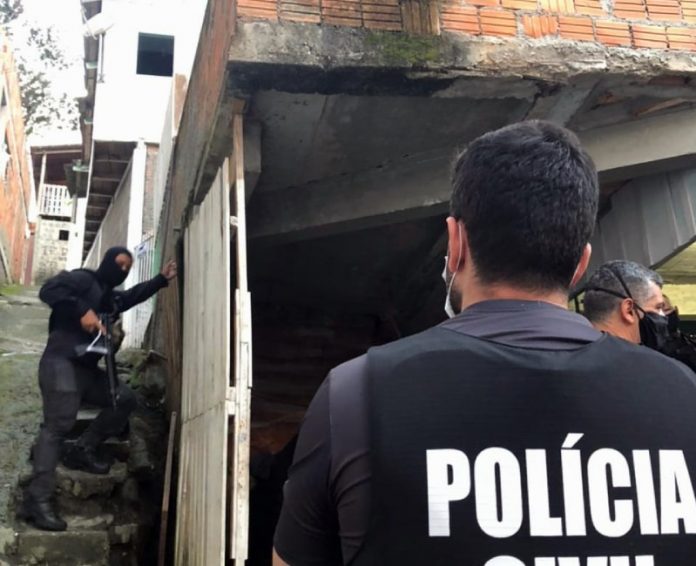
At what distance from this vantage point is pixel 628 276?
9.43 ft

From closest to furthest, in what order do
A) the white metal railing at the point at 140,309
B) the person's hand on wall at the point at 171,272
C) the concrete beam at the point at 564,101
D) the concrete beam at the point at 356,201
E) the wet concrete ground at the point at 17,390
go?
1. the concrete beam at the point at 564,101
2. the concrete beam at the point at 356,201
3. the wet concrete ground at the point at 17,390
4. the person's hand on wall at the point at 171,272
5. the white metal railing at the point at 140,309

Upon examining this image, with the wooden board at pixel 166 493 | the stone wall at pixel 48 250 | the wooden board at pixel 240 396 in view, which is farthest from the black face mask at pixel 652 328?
the stone wall at pixel 48 250

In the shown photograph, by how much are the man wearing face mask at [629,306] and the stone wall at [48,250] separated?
20711 mm

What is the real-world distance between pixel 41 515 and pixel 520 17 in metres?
4.06

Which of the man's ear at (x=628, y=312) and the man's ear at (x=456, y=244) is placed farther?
the man's ear at (x=628, y=312)

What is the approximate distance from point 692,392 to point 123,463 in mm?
4808

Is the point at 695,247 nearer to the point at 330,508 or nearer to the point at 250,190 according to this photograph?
the point at 250,190

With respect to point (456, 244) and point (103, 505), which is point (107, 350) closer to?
point (103, 505)

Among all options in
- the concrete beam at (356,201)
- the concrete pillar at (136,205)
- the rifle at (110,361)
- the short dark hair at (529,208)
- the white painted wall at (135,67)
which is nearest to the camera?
the short dark hair at (529,208)

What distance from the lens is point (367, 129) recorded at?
153 inches

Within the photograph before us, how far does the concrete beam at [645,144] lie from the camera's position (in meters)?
3.91

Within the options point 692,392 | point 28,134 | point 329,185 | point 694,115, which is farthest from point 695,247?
point 28,134

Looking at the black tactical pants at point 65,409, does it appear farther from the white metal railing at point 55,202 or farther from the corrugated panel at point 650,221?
the white metal railing at point 55,202

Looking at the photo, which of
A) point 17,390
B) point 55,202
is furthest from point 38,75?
point 17,390
